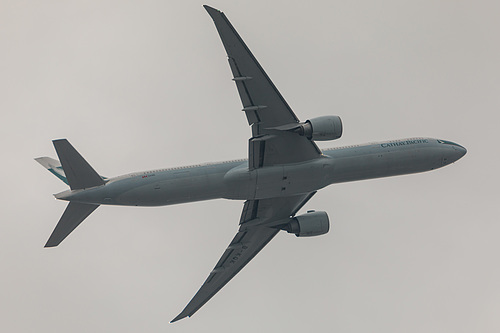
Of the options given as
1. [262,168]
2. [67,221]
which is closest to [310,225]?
[262,168]

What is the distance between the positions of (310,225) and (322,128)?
9988 millimetres

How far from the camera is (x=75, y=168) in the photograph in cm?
4569

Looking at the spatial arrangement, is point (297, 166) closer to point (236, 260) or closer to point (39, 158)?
point (236, 260)

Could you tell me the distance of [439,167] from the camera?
53.5 meters

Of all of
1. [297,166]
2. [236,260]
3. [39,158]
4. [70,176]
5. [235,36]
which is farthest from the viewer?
[236,260]

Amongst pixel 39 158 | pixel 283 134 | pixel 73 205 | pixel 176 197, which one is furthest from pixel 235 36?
pixel 39 158

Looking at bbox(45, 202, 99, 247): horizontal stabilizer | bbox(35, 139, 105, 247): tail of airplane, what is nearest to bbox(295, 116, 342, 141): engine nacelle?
bbox(35, 139, 105, 247): tail of airplane

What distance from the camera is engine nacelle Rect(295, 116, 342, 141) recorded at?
47.0 meters

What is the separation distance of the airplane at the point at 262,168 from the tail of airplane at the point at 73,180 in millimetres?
62

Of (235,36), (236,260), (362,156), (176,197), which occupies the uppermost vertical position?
(235,36)

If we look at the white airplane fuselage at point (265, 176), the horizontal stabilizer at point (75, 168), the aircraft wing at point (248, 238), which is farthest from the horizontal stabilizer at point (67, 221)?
the aircraft wing at point (248, 238)

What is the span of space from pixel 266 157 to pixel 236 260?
12.5 m

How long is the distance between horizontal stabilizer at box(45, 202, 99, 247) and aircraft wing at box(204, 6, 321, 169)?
11385 millimetres

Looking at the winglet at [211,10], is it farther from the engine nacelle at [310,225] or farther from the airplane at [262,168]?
the engine nacelle at [310,225]
